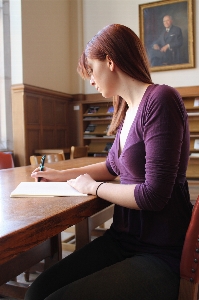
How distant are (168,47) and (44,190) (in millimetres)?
5972

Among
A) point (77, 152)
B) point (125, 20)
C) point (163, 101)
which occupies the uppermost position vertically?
point (125, 20)

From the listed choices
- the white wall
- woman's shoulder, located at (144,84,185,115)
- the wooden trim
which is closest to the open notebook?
woman's shoulder, located at (144,84,185,115)

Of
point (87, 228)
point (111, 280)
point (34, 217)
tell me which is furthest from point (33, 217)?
point (87, 228)

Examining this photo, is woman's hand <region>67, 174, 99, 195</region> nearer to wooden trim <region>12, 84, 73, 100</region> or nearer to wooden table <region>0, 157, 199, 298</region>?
wooden table <region>0, 157, 199, 298</region>

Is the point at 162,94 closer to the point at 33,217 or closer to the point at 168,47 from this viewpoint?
the point at 33,217

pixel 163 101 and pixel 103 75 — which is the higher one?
pixel 103 75

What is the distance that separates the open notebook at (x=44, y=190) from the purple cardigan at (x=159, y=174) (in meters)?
0.23

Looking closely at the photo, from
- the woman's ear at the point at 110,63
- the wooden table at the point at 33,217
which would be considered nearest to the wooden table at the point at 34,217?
the wooden table at the point at 33,217

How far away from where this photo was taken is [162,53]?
663 centimetres

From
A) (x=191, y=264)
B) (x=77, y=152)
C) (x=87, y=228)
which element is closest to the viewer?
(x=191, y=264)

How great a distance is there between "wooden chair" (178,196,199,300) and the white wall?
5.90 metres

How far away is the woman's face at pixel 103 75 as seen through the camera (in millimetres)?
1235

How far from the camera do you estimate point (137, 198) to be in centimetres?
107

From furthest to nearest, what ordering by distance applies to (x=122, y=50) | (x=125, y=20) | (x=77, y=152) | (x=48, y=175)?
(x=125, y=20), (x=77, y=152), (x=48, y=175), (x=122, y=50)
